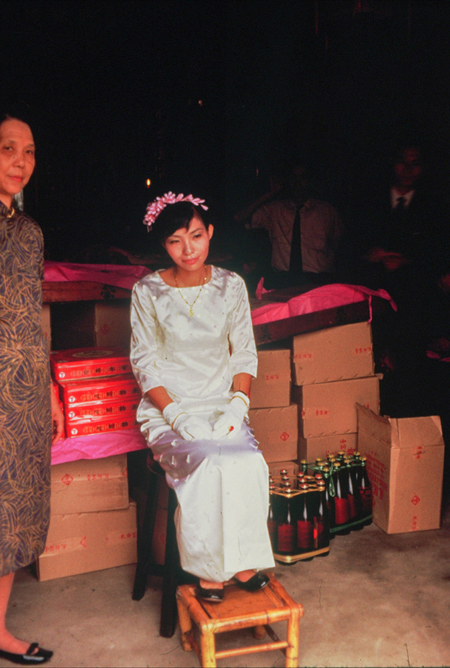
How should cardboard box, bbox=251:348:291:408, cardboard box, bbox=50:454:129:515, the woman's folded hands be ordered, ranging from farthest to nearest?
cardboard box, bbox=251:348:291:408 → cardboard box, bbox=50:454:129:515 → the woman's folded hands

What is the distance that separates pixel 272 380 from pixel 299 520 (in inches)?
26.9

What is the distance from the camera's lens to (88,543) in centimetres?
248

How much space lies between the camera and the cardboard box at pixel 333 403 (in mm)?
2947

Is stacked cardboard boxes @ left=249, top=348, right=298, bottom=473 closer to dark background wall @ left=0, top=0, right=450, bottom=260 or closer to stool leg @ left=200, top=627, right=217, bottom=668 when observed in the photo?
stool leg @ left=200, top=627, right=217, bottom=668

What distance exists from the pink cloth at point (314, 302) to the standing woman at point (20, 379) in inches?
46.4

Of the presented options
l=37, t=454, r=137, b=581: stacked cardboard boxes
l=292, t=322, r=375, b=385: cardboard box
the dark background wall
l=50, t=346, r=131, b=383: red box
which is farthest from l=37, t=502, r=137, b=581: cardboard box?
A: the dark background wall

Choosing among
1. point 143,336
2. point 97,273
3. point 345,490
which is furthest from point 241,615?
point 97,273

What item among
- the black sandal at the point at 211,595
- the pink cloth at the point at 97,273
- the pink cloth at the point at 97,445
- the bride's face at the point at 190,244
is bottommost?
the black sandal at the point at 211,595

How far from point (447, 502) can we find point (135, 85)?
14.0 ft

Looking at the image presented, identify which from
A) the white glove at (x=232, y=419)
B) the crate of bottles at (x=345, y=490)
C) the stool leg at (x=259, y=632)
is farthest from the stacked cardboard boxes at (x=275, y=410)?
the stool leg at (x=259, y=632)

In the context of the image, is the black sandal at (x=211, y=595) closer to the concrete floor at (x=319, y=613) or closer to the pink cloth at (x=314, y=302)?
the concrete floor at (x=319, y=613)

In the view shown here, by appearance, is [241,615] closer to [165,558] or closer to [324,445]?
[165,558]

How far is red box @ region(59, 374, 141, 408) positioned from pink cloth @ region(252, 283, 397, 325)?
70 cm

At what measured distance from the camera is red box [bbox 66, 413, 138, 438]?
7.47 feet
